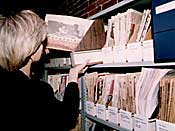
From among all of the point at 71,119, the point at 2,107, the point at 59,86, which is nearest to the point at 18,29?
the point at 2,107

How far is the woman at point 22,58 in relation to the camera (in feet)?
4.53

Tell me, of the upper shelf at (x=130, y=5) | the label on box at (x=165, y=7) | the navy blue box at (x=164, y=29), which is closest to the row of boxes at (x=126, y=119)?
the navy blue box at (x=164, y=29)

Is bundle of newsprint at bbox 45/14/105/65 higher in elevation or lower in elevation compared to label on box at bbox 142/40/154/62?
higher

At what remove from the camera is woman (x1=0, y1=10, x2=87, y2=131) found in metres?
1.38

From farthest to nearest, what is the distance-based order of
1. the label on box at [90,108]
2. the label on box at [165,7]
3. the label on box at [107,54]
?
the label on box at [90,108] < the label on box at [107,54] < the label on box at [165,7]

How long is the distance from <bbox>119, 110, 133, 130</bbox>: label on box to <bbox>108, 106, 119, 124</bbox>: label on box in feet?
0.16

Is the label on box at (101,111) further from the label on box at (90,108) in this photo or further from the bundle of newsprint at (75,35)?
the bundle of newsprint at (75,35)

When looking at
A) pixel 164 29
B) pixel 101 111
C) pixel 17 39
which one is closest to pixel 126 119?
pixel 101 111

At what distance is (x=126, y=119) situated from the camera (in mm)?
1550

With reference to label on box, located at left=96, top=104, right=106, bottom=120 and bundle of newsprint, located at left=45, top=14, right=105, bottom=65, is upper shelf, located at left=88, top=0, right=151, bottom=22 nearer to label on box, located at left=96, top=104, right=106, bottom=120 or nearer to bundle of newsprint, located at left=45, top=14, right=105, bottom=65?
bundle of newsprint, located at left=45, top=14, right=105, bottom=65

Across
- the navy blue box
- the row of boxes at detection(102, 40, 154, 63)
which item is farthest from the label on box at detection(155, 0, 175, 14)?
the row of boxes at detection(102, 40, 154, 63)

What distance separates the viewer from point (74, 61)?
1.99 m

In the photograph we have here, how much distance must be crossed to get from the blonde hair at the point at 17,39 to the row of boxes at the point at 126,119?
0.60m

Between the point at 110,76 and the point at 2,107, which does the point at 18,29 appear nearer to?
the point at 2,107
